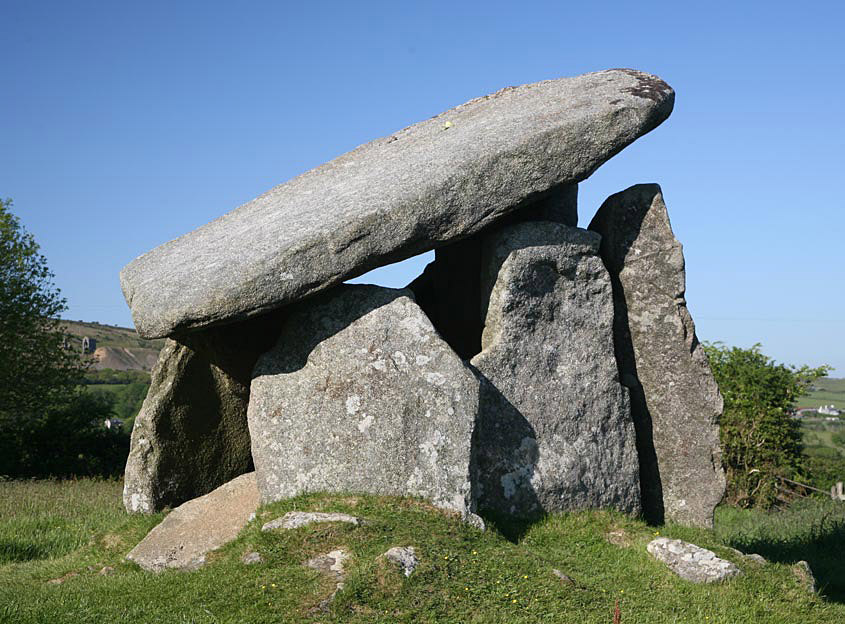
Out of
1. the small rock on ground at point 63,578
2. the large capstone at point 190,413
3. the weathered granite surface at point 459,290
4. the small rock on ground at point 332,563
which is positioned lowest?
the small rock on ground at point 63,578

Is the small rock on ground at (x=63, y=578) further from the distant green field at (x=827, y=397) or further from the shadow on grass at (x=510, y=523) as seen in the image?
the distant green field at (x=827, y=397)

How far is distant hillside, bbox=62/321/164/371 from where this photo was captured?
A: 7575cm

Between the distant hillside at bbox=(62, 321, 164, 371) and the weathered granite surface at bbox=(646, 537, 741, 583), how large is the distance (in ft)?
214

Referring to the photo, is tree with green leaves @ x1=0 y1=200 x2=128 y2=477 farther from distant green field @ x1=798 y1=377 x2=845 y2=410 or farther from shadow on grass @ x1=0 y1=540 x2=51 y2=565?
distant green field @ x1=798 y1=377 x2=845 y2=410

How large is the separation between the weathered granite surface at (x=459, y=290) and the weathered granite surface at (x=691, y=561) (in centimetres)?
391

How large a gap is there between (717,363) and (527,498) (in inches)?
443

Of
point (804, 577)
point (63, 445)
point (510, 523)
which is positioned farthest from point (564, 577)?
point (63, 445)

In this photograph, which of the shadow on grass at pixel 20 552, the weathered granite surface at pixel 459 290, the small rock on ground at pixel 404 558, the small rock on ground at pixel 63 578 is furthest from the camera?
the weathered granite surface at pixel 459 290

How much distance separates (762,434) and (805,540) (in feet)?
15.3

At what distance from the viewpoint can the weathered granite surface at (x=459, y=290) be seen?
12.9 meters

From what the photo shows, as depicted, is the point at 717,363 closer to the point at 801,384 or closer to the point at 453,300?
the point at 801,384

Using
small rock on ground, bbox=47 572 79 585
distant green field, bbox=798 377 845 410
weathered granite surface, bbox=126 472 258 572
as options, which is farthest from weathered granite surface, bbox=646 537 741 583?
distant green field, bbox=798 377 845 410

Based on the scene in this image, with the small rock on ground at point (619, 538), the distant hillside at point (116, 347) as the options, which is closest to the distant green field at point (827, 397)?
the distant hillside at point (116, 347)

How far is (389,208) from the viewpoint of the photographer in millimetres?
10156
